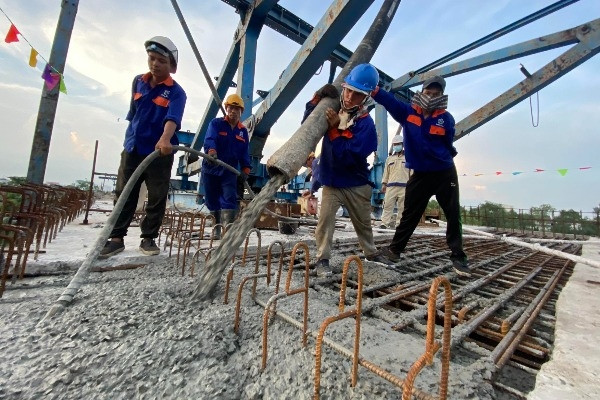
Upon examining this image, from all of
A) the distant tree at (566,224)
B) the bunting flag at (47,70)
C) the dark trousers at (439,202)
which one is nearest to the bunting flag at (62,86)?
the bunting flag at (47,70)

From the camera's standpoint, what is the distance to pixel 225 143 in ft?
13.1

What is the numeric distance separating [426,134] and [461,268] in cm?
130

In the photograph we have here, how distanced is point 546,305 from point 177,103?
11.1ft

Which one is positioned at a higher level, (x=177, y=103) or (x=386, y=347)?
(x=177, y=103)

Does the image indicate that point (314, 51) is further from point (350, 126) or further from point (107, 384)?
point (107, 384)

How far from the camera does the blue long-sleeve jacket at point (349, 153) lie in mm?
2600

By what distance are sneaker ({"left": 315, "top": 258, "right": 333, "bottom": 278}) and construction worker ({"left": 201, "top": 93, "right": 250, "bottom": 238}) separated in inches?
69.5

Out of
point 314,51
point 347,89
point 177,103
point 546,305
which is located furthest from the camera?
point 314,51

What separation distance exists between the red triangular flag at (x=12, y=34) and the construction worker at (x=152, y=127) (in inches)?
129

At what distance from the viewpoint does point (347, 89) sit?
254 cm

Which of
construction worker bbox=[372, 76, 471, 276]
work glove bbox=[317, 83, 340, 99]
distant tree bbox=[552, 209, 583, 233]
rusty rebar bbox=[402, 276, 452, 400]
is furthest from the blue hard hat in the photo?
distant tree bbox=[552, 209, 583, 233]

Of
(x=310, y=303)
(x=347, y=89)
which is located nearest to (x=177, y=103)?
(x=347, y=89)

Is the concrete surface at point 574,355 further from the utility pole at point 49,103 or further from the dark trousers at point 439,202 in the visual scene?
the utility pole at point 49,103

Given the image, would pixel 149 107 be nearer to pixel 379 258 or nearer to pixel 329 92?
pixel 329 92
